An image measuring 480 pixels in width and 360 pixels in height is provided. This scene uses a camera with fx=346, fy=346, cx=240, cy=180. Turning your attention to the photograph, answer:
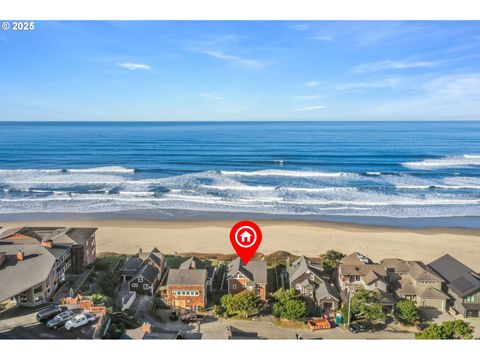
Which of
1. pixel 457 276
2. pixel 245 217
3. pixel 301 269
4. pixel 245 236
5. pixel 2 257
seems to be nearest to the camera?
pixel 245 236

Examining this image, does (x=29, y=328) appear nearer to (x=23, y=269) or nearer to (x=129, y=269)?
(x=23, y=269)

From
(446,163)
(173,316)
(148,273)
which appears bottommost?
(173,316)

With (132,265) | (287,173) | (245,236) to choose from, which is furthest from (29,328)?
(287,173)

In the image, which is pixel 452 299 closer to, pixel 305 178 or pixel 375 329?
pixel 375 329

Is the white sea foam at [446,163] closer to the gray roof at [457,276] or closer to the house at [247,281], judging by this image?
the gray roof at [457,276]

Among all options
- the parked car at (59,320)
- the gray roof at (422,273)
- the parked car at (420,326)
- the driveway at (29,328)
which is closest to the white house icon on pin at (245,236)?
the driveway at (29,328)

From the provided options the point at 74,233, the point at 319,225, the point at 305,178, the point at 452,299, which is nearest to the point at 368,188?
the point at 305,178

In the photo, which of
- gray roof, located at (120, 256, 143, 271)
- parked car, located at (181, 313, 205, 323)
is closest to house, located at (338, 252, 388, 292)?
parked car, located at (181, 313, 205, 323)
